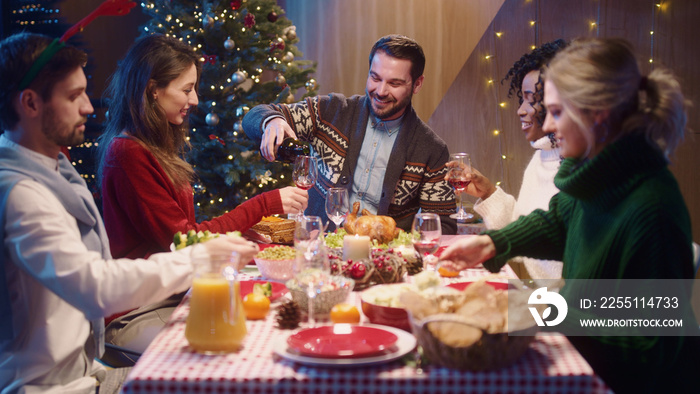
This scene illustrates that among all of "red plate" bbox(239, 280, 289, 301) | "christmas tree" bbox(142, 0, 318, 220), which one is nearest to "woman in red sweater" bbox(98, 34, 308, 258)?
"red plate" bbox(239, 280, 289, 301)

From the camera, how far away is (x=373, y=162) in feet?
10.8

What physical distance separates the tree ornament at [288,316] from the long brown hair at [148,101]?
1002 millimetres

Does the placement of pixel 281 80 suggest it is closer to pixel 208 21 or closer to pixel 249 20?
pixel 249 20

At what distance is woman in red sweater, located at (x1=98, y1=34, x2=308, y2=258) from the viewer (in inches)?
85.1

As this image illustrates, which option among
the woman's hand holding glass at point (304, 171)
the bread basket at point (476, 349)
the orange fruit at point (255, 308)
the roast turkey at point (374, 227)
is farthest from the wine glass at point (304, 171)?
the bread basket at point (476, 349)

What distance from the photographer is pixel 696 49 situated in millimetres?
Result: 4344

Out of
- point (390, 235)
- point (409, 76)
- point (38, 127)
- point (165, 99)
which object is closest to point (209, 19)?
point (409, 76)

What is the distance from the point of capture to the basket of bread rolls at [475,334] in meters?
1.15

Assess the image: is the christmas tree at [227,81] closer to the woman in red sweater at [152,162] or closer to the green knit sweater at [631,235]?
the woman in red sweater at [152,162]

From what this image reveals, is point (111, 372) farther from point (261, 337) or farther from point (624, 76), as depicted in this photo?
point (624, 76)

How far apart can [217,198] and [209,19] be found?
1.24 meters

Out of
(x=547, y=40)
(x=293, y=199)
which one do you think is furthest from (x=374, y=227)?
(x=547, y=40)

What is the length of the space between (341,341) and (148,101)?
1447 mm

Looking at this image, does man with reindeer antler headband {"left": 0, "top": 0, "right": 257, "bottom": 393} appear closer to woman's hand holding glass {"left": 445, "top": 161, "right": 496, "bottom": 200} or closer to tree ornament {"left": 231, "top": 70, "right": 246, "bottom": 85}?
woman's hand holding glass {"left": 445, "top": 161, "right": 496, "bottom": 200}
